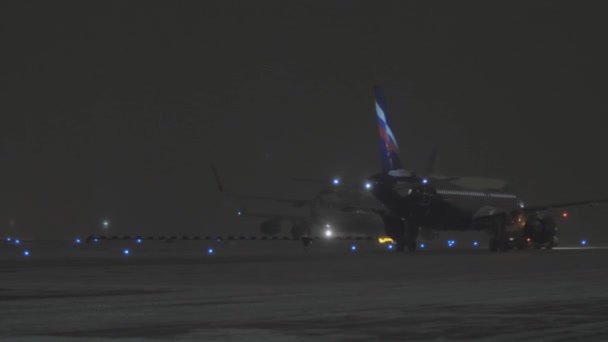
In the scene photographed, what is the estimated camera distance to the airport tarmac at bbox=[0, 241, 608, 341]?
17.2 metres

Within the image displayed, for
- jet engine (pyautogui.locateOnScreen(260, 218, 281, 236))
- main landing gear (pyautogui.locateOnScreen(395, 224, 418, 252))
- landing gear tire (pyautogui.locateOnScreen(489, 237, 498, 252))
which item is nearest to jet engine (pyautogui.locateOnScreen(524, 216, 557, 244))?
landing gear tire (pyautogui.locateOnScreen(489, 237, 498, 252))

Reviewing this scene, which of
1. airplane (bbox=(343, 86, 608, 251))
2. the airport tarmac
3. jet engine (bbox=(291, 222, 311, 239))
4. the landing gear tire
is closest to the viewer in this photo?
the airport tarmac

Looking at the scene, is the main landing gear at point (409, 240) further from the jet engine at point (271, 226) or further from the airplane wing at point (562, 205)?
the jet engine at point (271, 226)

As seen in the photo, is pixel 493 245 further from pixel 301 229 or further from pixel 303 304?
pixel 303 304

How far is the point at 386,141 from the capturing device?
6875 centimetres

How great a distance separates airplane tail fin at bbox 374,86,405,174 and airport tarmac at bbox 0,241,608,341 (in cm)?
2962

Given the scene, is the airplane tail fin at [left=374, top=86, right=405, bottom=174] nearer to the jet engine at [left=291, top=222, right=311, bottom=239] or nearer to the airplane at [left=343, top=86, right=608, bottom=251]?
the airplane at [left=343, top=86, right=608, bottom=251]

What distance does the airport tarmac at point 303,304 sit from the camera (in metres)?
17.2

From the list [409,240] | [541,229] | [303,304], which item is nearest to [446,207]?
[409,240]

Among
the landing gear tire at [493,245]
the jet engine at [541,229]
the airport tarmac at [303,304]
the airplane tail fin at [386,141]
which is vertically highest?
the airplane tail fin at [386,141]

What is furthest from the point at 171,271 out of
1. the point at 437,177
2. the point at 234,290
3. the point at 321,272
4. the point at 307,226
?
the point at 307,226

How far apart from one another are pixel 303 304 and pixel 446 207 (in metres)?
47.0

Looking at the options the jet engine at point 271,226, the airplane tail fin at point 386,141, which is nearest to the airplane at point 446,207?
the airplane tail fin at point 386,141

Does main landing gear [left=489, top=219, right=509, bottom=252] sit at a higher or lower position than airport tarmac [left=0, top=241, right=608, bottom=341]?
higher
